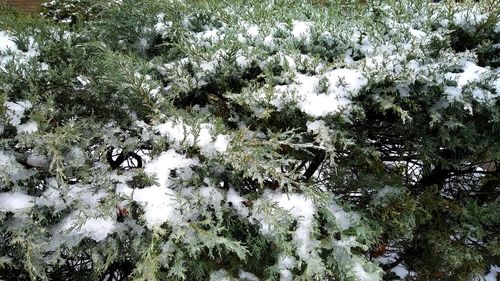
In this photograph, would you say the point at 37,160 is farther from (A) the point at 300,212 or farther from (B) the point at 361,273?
(B) the point at 361,273

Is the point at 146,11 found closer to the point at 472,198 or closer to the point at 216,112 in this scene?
the point at 216,112

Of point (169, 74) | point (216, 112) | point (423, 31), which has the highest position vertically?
point (423, 31)

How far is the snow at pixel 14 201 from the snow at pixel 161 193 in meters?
0.42

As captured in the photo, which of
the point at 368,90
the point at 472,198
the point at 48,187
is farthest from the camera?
the point at 472,198

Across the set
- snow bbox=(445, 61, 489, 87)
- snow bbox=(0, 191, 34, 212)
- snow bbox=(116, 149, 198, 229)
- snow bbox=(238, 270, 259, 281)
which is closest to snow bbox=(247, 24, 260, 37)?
snow bbox=(116, 149, 198, 229)

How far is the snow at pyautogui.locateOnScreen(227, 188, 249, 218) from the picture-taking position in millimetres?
2160

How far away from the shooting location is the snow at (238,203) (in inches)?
85.0

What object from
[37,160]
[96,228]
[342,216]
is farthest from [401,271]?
[37,160]

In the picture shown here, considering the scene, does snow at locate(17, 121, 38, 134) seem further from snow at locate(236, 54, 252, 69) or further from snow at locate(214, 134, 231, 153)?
snow at locate(236, 54, 252, 69)

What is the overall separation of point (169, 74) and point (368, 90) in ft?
3.71

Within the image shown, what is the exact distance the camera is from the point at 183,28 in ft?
9.26

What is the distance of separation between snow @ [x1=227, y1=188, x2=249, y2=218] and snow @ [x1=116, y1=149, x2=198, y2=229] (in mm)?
244

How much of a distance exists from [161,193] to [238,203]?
39cm

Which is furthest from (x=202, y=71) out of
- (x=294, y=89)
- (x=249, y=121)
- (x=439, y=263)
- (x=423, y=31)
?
(x=439, y=263)
